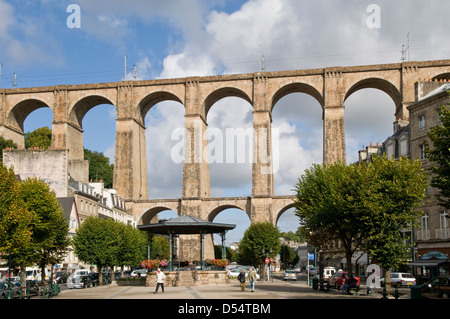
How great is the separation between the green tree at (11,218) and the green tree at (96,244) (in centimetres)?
1890

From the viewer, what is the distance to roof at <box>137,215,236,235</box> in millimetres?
35969

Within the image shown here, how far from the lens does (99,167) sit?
10362 cm

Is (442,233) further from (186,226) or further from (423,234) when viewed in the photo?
(186,226)

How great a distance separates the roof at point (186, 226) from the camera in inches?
1416

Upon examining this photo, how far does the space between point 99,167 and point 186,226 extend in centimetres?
7025

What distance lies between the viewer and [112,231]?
174ft

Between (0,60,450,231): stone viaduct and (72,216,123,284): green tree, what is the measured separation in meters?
22.7

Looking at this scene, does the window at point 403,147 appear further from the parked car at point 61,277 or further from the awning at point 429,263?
the parked car at point 61,277

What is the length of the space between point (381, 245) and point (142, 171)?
178 ft

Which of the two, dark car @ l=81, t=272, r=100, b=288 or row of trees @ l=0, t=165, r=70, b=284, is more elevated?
row of trees @ l=0, t=165, r=70, b=284

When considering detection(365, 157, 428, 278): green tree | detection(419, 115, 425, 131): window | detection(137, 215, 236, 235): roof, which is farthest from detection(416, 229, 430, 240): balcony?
detection(137, 215, 236, 235): roof

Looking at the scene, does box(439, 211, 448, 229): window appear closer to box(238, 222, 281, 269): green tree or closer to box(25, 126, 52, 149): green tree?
box(238, 222, 281, 269): green tree
